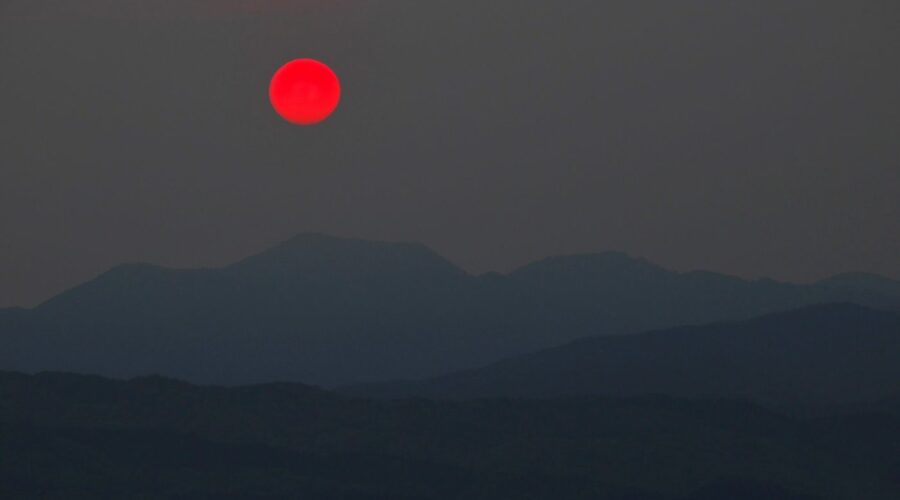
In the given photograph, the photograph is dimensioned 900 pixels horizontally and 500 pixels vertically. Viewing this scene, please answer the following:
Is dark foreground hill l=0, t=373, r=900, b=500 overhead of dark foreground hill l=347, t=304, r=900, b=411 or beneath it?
beneath

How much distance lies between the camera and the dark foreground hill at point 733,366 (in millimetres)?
153000

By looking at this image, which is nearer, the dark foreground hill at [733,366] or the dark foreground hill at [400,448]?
the dark foreground hill at [400,448]

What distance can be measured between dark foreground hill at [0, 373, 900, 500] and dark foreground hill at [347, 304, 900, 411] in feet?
111

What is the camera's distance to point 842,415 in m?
121

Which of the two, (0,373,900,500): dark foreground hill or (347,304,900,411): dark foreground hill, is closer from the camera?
(0,373,900,500): dark foreground hill

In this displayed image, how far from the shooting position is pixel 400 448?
3839 inches

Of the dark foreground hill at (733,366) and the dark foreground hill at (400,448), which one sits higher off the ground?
the dark foreground hill at (733,366)

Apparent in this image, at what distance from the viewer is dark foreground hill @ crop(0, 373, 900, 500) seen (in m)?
86.8

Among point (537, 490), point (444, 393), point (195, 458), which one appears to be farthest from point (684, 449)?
point (444, 393)

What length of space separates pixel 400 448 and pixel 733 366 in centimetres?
8620

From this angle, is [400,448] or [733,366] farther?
[733,366]

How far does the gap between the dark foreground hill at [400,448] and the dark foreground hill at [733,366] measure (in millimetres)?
33836

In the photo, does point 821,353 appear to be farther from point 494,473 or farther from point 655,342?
point 494,473

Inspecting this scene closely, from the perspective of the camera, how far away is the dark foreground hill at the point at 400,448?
8681cm
